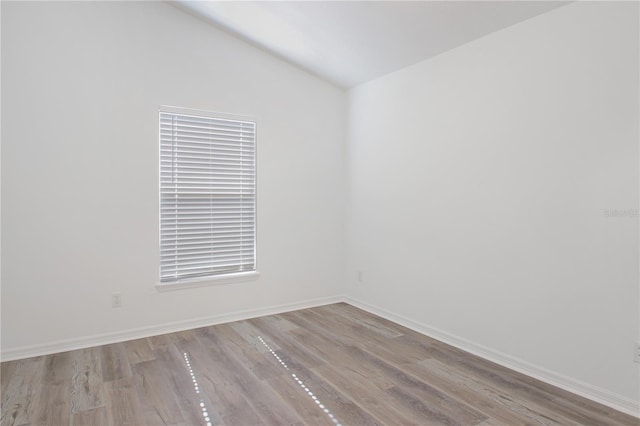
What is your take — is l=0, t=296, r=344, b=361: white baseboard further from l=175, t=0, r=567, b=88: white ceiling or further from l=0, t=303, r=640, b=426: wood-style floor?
l=175, t=0, r=567, b=88: white ceiling

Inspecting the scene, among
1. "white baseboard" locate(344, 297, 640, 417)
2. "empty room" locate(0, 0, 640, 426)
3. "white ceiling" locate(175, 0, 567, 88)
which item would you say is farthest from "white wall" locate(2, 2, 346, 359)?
"white baseboard" locate(344, 297, 640, 417)

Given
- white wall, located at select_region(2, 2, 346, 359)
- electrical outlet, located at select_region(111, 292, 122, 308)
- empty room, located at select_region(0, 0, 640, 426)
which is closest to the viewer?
empty room, located at select_region(0, 0, 640, 426)

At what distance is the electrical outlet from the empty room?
40 millimetres

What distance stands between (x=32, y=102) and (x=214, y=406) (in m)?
2.74

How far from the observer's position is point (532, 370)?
9.23ft

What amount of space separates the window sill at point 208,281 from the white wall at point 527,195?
1477 millimetres

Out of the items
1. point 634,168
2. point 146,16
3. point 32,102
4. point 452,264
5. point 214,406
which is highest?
point 146,16

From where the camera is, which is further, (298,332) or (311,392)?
(298,332)

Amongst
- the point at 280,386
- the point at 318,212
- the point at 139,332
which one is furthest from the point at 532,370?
the point at 139,332

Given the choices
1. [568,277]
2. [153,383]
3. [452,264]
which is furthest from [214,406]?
[568,277]

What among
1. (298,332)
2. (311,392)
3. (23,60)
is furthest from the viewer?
(298,332)

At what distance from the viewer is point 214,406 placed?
240 centimetres

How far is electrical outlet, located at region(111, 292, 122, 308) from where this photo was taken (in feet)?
11.4

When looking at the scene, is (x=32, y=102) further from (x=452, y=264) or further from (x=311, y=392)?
(x=452, y=264)
